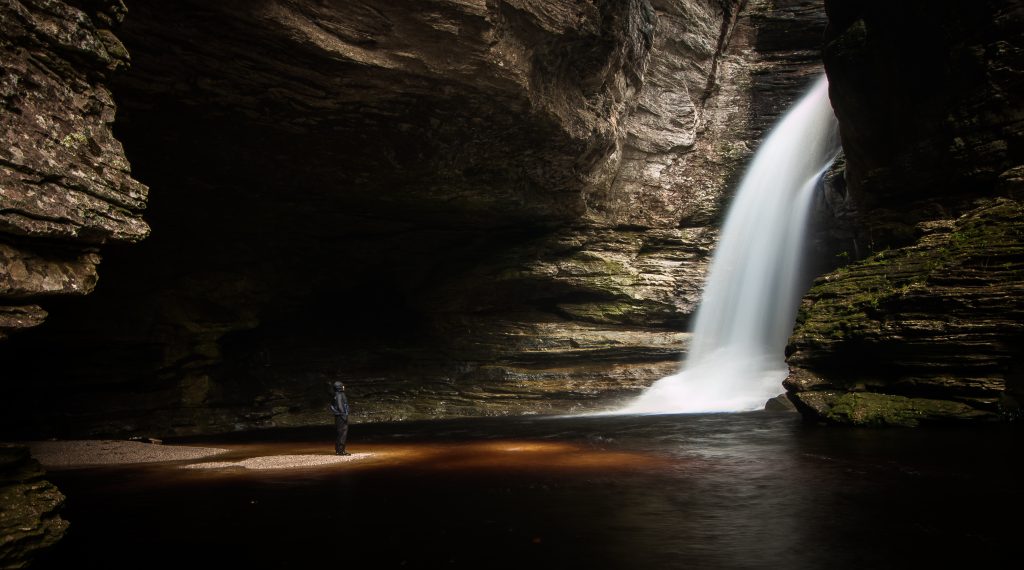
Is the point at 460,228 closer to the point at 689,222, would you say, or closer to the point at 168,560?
the point at 689,222

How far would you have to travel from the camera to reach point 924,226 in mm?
15516

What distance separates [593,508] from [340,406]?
7.48m

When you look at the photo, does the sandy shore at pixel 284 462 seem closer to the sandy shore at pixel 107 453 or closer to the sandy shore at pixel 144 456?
the sandy shore at pixel 144 456

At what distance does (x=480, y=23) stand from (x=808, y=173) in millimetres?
15255

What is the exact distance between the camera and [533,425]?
18.4m

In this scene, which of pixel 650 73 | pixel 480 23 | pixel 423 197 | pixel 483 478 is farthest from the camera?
pixel 650 73

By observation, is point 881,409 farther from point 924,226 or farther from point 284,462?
point 284,462

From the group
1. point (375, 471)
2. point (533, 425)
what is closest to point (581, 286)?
point (533, 425)

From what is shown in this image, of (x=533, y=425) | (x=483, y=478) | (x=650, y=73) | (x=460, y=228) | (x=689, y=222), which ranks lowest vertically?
(x=533, y=425)

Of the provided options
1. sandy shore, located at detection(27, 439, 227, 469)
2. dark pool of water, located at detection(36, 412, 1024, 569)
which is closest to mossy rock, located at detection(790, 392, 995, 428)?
dark pool of water, located at detection(36, 412, 1024, 569)

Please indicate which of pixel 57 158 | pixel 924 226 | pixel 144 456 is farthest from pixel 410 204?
pixel 924 226

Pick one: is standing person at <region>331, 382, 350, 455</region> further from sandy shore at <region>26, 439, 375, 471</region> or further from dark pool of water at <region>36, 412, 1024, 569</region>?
dark pool of water at <region>36, 412, 1024, 569</region>

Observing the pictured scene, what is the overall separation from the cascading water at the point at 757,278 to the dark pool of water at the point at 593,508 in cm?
1043

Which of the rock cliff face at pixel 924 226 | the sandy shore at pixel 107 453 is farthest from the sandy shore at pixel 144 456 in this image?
the rock cliff face at pixel 924 226
